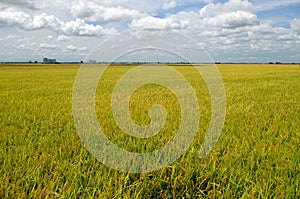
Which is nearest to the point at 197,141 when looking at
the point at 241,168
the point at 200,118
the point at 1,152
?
the point at 241,168

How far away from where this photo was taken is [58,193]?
6.60 ft

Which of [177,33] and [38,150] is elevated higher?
[177,33]

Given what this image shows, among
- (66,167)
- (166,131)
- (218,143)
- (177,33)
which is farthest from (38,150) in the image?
(177,33)

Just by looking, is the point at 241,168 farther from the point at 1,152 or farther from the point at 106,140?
the point at 1,152

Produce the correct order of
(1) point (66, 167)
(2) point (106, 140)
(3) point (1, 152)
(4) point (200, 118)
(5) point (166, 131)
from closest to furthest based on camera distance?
1. (1) point (66, 167)
2. (3) point (1, 152)
3. (2) point (106, 140)
4. (5) point (166, 131)
5. (4) point (200, 118)

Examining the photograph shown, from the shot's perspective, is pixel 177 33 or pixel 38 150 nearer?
pixel 38 150

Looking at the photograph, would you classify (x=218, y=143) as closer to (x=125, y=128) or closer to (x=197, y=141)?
(x=197, y=141)

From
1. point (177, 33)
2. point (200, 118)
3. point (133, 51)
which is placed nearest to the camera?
point (177, 33)

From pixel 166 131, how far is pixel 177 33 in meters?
1.50

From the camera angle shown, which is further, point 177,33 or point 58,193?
point 177,33

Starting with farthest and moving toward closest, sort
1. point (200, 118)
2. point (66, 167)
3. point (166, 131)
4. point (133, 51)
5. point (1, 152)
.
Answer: point (200, 118), point (133, 51), point (166, 131), point (1, 152), point (66, 167)

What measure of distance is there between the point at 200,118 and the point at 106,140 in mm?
2088

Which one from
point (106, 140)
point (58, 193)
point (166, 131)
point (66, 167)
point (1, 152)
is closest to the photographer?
point (58, 193)

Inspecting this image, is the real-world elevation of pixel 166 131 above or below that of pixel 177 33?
below
